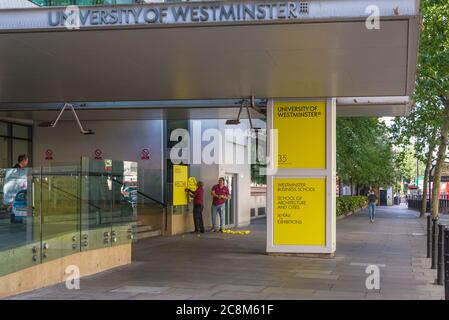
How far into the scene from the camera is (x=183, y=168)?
63.0ft

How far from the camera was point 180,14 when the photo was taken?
7.61 m

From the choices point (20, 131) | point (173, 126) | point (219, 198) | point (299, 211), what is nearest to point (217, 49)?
point (299, 211)

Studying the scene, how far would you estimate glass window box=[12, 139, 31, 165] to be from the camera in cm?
1972

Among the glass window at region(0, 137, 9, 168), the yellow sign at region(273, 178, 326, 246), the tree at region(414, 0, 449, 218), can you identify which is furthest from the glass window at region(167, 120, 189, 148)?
the tree at region(414, 0, 449, 218)

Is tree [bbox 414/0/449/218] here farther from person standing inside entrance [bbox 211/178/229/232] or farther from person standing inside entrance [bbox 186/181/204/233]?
person standing inside entrance [bbox 186/181/204/233]

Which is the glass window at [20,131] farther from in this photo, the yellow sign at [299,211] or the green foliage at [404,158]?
the green foliage at [404,158]

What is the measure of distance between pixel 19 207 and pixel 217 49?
3.65 metres

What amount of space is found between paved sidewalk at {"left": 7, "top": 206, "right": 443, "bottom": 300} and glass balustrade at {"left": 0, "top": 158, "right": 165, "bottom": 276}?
581mm

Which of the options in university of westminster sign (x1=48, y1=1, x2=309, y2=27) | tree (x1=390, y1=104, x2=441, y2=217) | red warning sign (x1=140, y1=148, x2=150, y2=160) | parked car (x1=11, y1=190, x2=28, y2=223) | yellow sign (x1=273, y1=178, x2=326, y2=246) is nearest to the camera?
university of westminster sign (x1=48, y1=1, x2=309, y2=27)

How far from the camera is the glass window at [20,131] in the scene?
64.8ft

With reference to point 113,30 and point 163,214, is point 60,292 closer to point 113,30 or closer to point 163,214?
point 113,30

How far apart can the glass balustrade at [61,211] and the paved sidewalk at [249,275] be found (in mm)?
581
